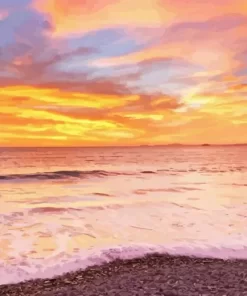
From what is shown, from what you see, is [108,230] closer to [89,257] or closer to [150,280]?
[89,257]

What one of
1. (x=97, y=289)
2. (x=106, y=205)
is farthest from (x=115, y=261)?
(x=106, y=205)

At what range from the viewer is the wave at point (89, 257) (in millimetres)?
10586

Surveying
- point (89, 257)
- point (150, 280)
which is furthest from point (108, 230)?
point (150, 280)

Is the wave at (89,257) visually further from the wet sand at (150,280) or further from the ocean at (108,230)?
the wet sand at (150,280)

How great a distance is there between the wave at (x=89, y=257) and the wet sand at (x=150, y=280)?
0.46 metres

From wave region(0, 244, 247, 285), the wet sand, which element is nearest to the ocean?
wave region(0, 244, 247, 285)

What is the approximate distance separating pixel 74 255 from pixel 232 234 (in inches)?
248

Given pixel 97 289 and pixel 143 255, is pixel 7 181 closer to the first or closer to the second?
pixel 143 255

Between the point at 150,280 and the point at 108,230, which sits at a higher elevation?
the point at 150,280

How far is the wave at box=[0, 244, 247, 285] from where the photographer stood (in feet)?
34.7

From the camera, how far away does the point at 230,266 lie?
10.6 m

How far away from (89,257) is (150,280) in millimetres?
3481

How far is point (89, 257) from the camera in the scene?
12.0 metres

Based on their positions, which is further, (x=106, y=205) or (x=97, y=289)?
(x=106, y=205)
